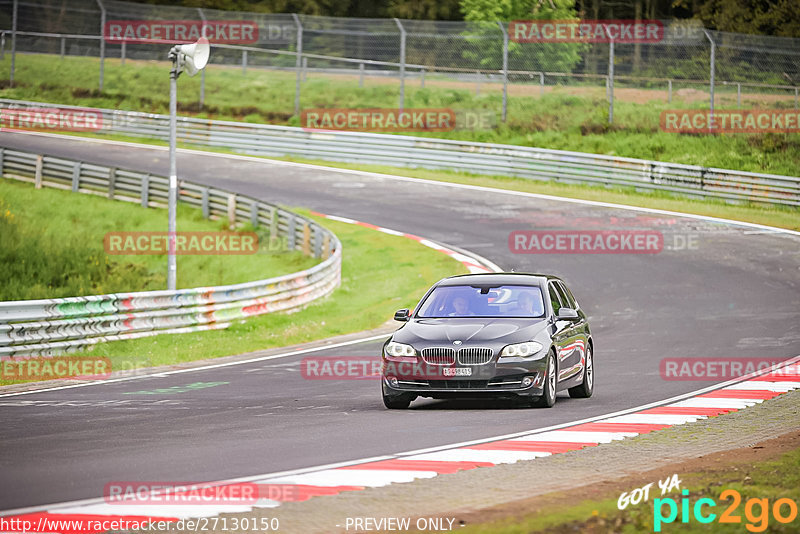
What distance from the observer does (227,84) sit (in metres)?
53.2

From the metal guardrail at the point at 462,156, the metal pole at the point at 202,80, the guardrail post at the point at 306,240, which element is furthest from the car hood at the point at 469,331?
the metal pole at the point at 202,80

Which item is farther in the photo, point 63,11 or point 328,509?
point 63,11

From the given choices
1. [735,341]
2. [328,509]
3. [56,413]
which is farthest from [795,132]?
[328,509]

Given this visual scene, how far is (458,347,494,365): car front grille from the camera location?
12.1m

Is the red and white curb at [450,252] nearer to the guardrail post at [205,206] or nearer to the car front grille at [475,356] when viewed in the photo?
the guardrail post at [205,206]

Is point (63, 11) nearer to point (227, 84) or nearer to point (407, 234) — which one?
point (227, 84)

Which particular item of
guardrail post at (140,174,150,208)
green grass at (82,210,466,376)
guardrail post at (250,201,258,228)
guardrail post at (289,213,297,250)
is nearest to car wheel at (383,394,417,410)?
green grass at (82,210,466,376)

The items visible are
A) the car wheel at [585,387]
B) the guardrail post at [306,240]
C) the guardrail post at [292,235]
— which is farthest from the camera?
the guardrail post at [292,235]

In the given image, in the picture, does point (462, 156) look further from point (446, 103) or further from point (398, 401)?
point (398, 401)

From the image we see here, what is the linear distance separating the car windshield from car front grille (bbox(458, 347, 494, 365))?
1.09m

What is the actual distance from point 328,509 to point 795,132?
107ft

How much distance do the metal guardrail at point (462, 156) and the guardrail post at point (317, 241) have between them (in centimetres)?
1157

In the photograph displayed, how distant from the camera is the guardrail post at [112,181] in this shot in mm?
36312

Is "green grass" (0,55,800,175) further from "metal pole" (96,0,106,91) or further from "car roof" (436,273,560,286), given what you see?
"car roof" (436,273,560,286)
